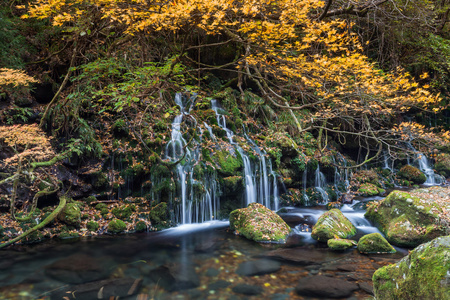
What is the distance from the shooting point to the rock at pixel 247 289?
406cm

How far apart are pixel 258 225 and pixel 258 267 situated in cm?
158

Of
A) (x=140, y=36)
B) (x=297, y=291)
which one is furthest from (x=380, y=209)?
(x=140, y=36)

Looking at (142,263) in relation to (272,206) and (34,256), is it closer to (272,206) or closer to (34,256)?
(34,256)

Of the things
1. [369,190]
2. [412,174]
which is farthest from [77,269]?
[412,174]

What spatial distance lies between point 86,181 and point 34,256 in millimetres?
2731

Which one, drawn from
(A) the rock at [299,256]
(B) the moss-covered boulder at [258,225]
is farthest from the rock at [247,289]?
(B) the moss-covered boulder at [258,225]

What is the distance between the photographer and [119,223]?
262 inches

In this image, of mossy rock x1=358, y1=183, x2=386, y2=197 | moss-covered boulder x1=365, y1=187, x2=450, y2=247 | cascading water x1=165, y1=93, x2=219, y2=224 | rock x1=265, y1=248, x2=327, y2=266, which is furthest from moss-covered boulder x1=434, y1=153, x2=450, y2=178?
cascading water x1=165, y1=93, x2=219, y2=224

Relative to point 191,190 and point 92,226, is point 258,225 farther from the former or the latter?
point 92,226

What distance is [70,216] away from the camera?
6.43 metres

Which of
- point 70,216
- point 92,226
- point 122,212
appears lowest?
point 92,226

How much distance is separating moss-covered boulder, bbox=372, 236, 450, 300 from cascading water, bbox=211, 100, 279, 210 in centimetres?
560

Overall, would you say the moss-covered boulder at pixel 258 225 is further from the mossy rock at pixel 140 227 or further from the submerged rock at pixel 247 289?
the mossy rock at pixel 140 227

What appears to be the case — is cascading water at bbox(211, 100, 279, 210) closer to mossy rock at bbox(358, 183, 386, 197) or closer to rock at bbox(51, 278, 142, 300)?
mossy rock at bbox(358, 183, 386, 197)
